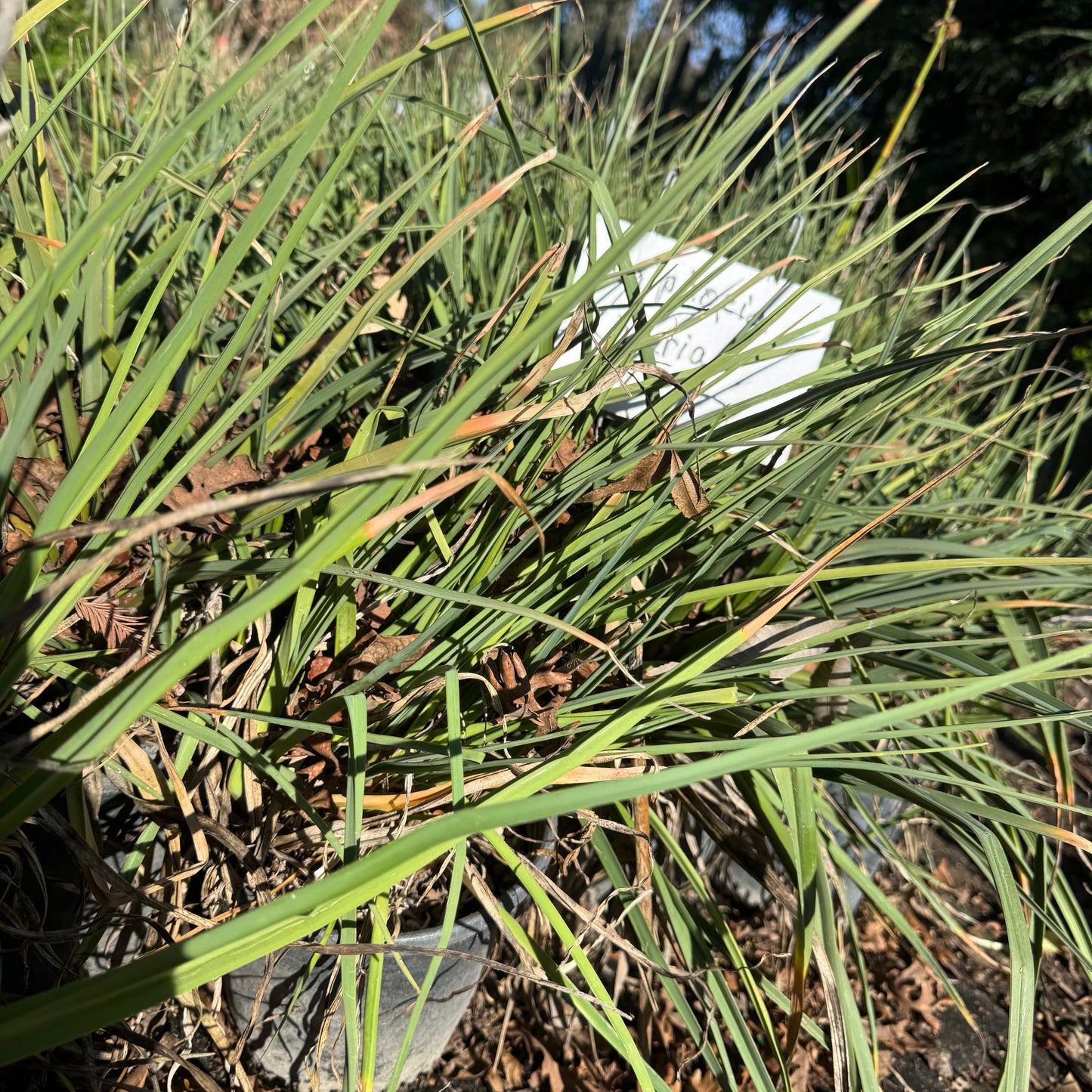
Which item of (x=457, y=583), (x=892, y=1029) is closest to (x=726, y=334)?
(x=457, y=583)

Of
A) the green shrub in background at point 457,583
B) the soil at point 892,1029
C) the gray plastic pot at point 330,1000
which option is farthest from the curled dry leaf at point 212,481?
the soil at point 892,1029

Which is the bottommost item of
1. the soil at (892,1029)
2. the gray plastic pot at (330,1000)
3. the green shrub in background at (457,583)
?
the soil at (892,1029)

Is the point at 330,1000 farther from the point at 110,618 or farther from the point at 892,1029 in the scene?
the point at 892,1029

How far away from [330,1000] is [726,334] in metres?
0.84

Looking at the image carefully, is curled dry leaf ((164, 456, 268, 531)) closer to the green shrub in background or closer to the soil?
the green shrub in background

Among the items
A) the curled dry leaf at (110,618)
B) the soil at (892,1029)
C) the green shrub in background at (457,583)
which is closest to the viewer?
the green shrub in background at (457,583)

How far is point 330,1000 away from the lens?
0.66 meters

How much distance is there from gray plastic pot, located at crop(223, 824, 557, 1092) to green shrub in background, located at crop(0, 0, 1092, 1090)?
87 mm

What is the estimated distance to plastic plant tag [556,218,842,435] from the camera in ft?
2.37

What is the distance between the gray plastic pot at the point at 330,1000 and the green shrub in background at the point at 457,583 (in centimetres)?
9

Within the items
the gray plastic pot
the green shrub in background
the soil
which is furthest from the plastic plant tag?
the soil

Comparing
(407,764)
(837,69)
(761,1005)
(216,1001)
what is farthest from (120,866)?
(837,69)

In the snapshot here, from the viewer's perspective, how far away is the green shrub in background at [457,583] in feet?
1.28

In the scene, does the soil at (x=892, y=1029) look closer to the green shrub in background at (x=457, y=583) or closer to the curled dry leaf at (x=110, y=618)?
the green shrub in background at (x=457, y=583)
